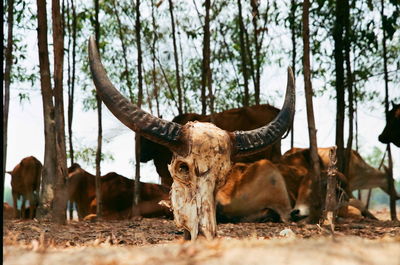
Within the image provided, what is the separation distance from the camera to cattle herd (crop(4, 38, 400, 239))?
4246mm

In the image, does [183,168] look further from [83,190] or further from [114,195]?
[83,190]

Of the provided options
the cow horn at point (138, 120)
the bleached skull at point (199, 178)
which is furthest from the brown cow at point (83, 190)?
the bleached skull at point (199, 178)

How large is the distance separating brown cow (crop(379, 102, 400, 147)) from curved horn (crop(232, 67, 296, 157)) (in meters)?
6.81

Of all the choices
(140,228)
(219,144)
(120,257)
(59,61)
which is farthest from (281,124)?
(59,61)

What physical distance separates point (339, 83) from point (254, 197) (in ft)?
8.54

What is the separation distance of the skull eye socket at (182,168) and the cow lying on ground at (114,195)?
746 cm

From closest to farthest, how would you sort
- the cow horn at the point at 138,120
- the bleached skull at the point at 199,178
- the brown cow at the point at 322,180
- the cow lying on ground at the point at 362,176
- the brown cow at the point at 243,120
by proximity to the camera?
the bleached skull at the point at 199,178, the cow horn at the point at 138,120, the brown cow at the point at 322,180, the brown cow at the point at 243,120, the cow lying on ground at the point at 362,176

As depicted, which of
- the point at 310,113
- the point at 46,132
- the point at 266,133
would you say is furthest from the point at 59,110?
the point at 266,133

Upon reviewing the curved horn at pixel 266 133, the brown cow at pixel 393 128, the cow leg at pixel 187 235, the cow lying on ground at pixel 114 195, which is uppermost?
the brown cow at pixel 393 128

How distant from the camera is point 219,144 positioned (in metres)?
4.31

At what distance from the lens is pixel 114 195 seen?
495 inches

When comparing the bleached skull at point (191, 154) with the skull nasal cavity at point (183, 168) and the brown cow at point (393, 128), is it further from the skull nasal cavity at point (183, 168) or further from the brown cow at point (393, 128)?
the brown cow at point (393, 128)

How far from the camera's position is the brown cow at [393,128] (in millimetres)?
11406

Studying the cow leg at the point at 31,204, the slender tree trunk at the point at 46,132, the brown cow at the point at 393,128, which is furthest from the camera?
the cow leg at the point at 31,204
